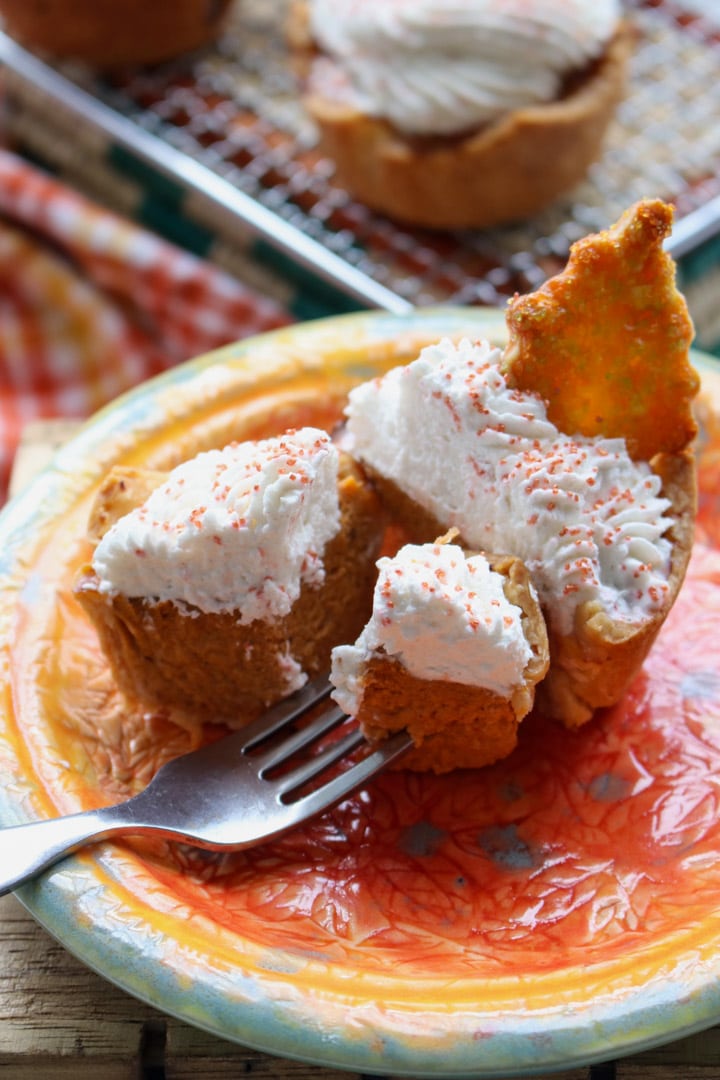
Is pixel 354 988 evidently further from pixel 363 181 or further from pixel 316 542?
pixel 363 181

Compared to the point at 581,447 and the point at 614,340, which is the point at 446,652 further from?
the point at 614,340

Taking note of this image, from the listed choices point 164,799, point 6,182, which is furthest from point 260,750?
point 6,182

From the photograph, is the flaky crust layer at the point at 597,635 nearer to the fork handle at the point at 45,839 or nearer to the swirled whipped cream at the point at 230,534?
A: the swirled whipped cream at the point at 230,534

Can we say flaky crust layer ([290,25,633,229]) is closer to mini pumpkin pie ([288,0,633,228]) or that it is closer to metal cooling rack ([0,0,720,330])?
mini pumpkin pie ([288,0,633,228])

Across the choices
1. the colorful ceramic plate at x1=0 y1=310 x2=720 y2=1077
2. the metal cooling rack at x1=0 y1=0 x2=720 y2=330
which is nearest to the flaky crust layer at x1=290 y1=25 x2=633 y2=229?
the metal cooling rack at x1=0 y1=0 x2=720 y2=330

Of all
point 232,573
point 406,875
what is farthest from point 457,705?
point 232,573

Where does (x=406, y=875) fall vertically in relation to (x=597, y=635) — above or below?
below
